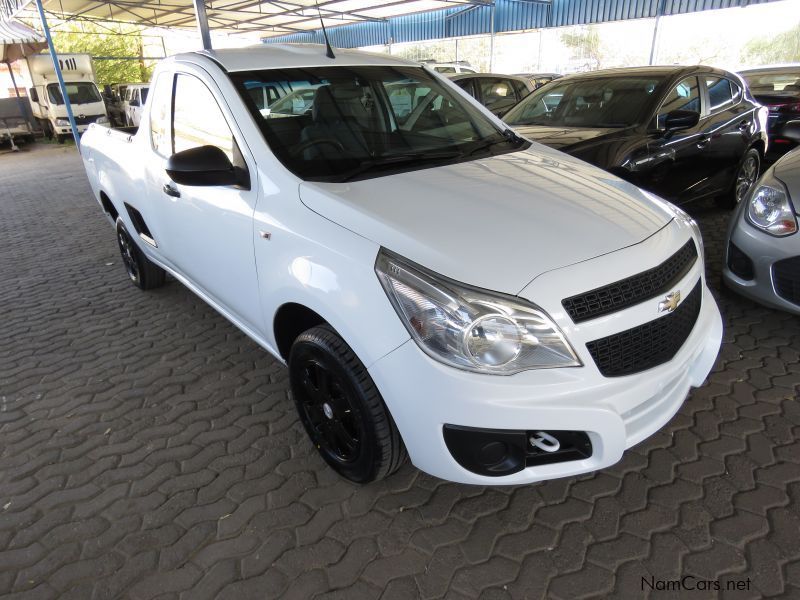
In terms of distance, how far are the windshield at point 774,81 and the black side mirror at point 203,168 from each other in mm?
8710

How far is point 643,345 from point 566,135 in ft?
9.94

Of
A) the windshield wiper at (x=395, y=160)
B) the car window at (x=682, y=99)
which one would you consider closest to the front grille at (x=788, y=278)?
the car window at (x=682, y=99)

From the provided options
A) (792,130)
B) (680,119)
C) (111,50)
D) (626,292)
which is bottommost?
(792,130)

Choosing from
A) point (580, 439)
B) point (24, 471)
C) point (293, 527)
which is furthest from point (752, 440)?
point (24, 471)

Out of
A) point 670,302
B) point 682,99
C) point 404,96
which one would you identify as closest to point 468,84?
point 682,99

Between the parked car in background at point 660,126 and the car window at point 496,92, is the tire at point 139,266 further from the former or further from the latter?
the car window at point 496,92

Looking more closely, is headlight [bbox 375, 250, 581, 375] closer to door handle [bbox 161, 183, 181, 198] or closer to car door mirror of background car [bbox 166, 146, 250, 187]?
car door mirror of background car [bbox 166, 146, 250, 187]

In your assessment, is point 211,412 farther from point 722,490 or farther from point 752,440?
point 752,440

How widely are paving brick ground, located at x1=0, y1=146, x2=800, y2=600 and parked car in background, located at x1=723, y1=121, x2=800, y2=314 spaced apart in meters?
0.33

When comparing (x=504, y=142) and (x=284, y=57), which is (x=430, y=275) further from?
(x=284, y=57)

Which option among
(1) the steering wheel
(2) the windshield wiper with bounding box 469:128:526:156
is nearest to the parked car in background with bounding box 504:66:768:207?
(2) the windshield wiper with bounding box 469:128:526:156

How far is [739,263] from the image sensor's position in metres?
3.31

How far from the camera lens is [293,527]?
81.4 inches

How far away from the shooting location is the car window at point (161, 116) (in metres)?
2.98
